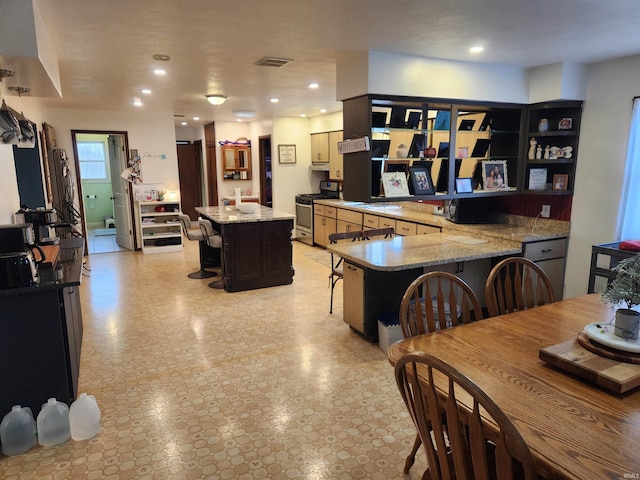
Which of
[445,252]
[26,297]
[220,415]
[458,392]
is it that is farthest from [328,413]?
[26,297]

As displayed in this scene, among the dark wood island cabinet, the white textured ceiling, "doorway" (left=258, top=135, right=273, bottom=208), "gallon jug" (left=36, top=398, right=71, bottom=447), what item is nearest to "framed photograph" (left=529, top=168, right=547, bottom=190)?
the white textured ceiling

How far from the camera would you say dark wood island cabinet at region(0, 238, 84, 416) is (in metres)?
2.27

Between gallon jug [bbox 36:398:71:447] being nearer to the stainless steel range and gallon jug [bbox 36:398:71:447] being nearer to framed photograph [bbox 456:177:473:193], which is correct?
framed photograph [bbox 456:177:473:193]

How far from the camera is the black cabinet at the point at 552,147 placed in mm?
3838

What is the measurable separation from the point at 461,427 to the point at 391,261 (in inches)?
72.3

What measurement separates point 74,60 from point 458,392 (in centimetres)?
373

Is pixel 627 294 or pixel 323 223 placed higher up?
pixel 627 294

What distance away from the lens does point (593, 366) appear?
4.82 feet

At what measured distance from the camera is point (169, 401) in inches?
105

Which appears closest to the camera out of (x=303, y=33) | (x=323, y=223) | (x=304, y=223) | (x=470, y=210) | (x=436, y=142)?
(x=303, y=33)

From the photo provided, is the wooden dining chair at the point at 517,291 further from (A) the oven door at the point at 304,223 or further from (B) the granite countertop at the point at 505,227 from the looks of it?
(A) the oven door at the point at 304,223

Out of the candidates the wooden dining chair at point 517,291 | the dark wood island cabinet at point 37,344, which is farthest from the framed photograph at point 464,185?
the dark wood island cabinet at point 37,344

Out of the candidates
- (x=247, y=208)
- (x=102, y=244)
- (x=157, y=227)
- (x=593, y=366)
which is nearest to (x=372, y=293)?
(x=593, y=366)

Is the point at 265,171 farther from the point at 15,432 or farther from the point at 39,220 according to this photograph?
the point at 15,432
